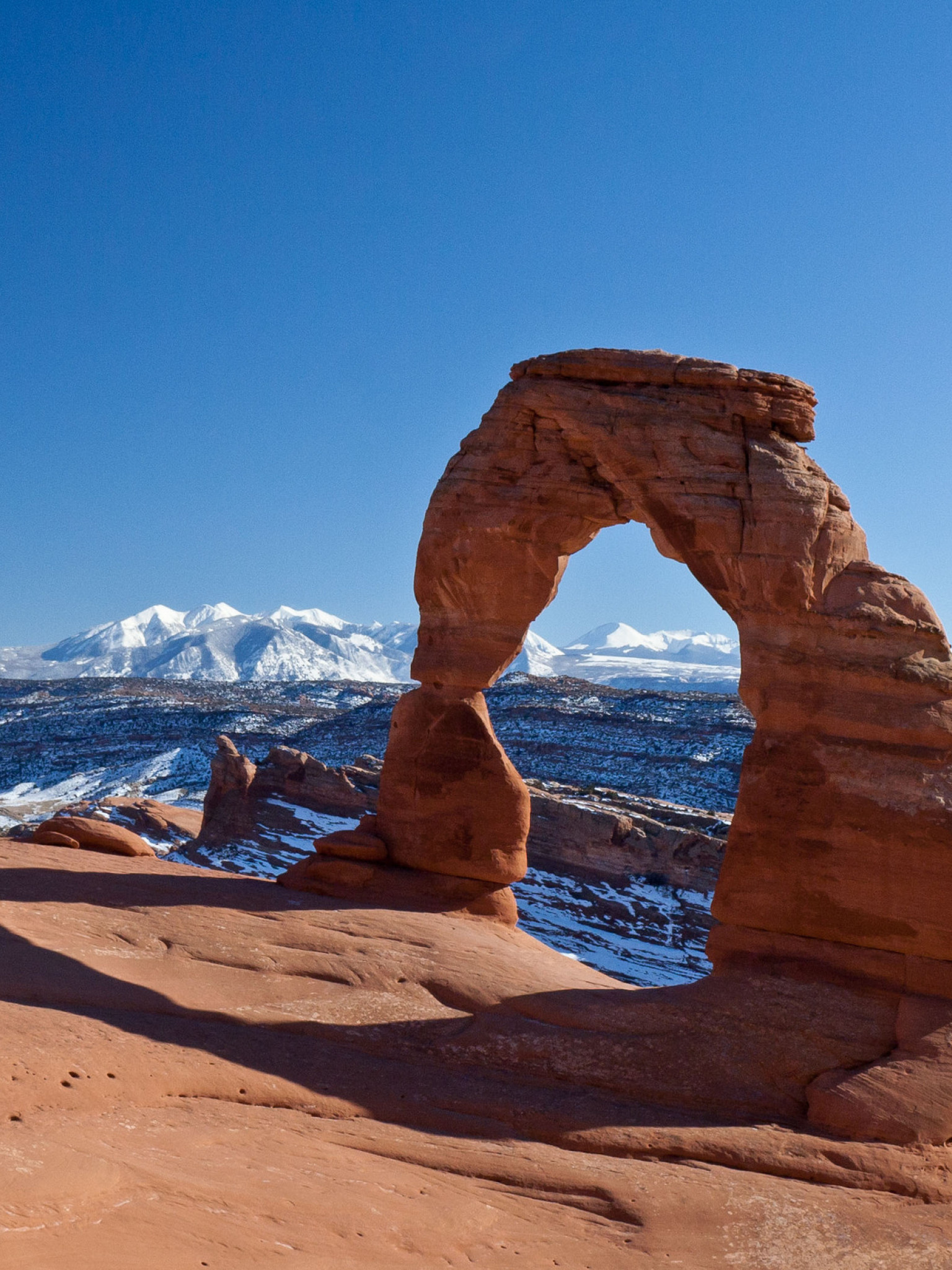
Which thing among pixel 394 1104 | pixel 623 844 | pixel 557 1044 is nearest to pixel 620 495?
pixel 557 1044

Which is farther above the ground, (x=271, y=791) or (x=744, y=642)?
(x=744, y=642)

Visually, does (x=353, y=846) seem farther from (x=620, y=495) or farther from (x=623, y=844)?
(x=623, y=844)

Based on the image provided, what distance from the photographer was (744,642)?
1513 cm

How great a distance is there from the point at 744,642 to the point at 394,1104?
7.47 meters

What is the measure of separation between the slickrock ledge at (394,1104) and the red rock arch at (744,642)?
127 centimetres

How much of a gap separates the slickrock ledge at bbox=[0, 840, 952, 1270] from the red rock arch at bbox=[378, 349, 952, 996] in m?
1.27

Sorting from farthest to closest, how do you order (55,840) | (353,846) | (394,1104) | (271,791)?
(271,791) < (55,840) < (353,846) < (394,1104)

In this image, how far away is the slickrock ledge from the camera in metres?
7.95

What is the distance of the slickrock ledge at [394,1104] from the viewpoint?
795cm

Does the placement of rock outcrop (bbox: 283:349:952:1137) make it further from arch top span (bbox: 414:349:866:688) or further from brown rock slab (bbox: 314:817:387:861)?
brown rock slab (bbox: 314:817:387:861)

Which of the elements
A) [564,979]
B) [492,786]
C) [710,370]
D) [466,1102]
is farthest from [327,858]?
Result: [710,370]

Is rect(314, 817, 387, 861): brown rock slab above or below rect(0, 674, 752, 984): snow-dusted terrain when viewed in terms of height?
above

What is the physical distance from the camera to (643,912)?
31562mm

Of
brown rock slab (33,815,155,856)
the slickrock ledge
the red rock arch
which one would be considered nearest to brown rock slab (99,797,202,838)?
brown rock slab (33,815,155,856)
